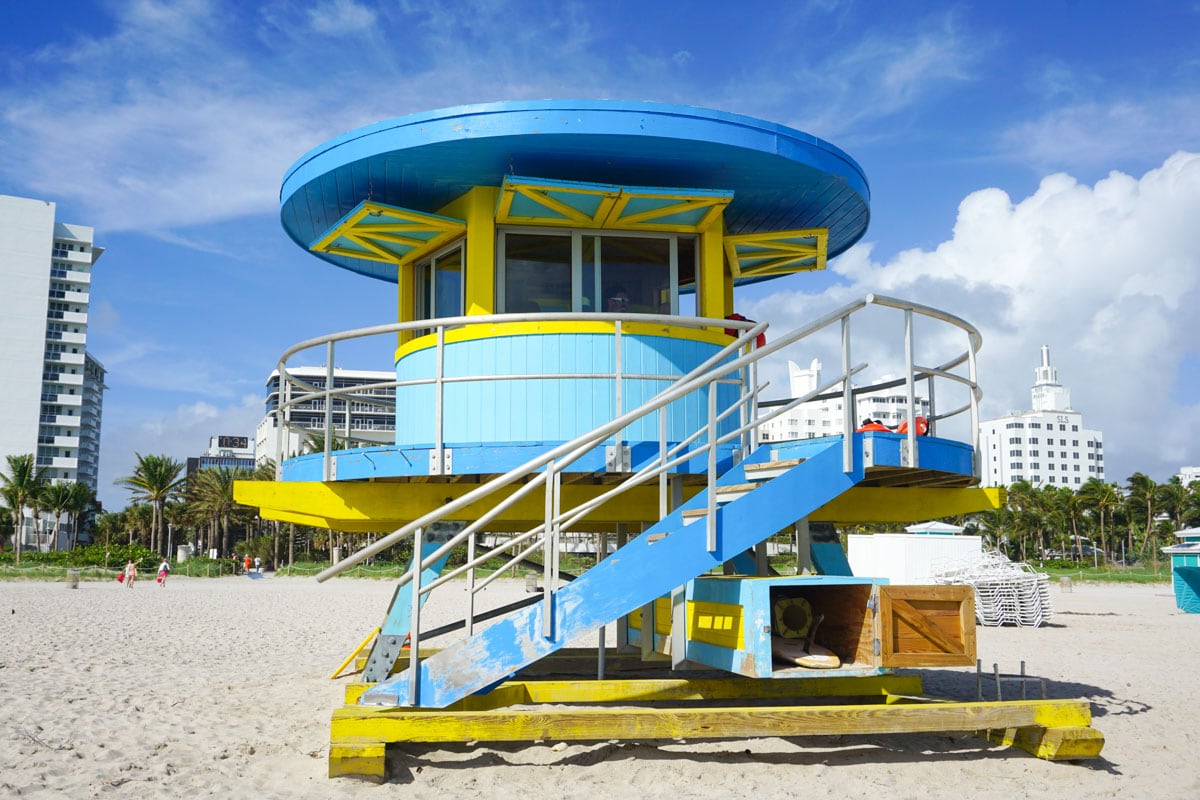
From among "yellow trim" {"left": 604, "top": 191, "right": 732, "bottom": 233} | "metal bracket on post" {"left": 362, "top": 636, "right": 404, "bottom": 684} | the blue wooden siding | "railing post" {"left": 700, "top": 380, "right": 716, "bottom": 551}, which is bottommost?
"metal bracket on post" {"left": 362, "top": 636, "right": 404, "bottom": 684}

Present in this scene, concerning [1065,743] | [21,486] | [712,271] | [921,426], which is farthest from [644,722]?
[21,486]

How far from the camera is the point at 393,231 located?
444 inches

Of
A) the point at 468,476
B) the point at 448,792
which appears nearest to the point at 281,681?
the point at 468,476

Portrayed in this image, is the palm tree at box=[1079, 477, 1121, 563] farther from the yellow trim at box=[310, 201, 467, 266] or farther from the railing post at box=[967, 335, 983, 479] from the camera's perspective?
the yellow trim at box=[310, 201, 467, 266]

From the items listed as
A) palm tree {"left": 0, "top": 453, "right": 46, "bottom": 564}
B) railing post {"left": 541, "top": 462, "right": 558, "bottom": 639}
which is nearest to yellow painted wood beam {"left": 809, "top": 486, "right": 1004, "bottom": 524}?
railing post {"left": 541, "top": 462, "right": 558, "bottom": 639}

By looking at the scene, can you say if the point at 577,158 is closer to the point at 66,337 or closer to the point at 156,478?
the point at 156,478

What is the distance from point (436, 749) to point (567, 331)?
3882 mm

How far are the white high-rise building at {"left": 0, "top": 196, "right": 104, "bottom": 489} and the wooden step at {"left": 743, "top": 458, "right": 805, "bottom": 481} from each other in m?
109

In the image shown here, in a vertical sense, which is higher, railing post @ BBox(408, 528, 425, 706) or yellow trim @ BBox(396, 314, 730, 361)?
yellow trim @ BBox(396, 314, 730, 361)

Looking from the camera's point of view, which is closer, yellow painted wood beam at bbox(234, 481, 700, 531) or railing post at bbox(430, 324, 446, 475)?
railing post at bbox(430, 324, 446, 475)

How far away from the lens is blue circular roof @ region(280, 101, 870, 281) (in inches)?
377

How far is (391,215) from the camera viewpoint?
10719mm

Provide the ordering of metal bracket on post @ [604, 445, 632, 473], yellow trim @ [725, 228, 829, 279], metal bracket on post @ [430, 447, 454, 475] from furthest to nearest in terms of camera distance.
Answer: yellow trim @ [725, 228, 829, 279], metal bracket on post @ [430, 447, 454, 475], metal bracket on post @ [604, 445, 632, 473]

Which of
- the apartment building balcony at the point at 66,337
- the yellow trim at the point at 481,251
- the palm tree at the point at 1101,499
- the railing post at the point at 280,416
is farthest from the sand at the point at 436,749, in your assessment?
the apartment building balcony at the point at 66,337
